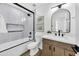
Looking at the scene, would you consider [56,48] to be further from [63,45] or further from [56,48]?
[63,45]

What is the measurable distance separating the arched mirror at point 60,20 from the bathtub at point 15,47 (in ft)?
1.78

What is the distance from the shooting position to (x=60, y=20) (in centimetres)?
140

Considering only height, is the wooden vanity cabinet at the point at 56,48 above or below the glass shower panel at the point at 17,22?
below

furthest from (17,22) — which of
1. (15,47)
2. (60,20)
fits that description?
(60,20)

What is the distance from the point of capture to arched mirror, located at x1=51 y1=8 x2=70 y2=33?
4.40ft

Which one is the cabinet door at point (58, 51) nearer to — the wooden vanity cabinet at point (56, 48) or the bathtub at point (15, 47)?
the wooden vanity cabinet at point (56, 48)

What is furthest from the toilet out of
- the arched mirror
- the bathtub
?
the arched mirror

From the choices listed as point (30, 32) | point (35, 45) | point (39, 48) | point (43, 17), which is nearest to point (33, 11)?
point (43, 17)

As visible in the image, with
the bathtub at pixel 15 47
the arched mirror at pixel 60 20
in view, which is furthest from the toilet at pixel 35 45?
the arched mirror at pixel 60 20

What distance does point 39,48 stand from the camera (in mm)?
1406

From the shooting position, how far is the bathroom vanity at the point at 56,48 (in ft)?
3.54

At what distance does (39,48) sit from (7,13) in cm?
84

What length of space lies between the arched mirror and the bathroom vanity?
244 millimetres

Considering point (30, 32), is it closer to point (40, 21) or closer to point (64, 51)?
point (40, 21)
